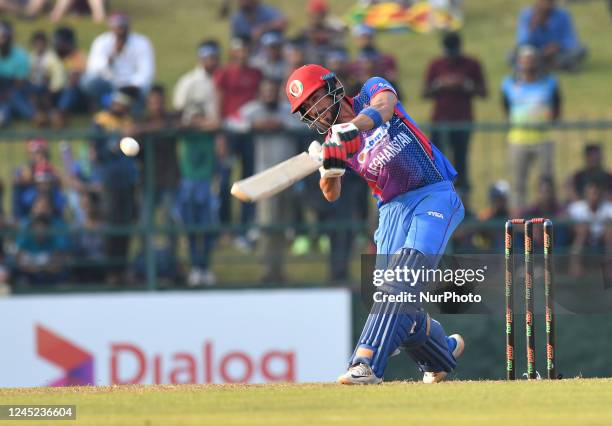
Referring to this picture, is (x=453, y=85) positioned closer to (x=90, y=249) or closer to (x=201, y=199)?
(x=201, y=199)

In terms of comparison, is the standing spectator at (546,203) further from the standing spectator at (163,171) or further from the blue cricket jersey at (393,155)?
the blue cricket jersey at (393,155)

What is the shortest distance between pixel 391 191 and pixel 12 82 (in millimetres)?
13171

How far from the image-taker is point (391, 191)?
9.91m

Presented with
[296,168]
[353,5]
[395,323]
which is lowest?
[395,323]

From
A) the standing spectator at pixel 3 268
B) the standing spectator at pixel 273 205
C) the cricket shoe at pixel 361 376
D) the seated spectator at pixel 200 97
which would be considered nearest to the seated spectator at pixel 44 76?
the seated spectator at pixel 200 97

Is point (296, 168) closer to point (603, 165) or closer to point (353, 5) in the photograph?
point (603, 165)

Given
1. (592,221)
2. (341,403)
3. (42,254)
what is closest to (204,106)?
(42,254)

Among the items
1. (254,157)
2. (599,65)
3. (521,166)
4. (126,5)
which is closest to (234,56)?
(254,157)

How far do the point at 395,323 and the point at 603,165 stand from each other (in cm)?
740

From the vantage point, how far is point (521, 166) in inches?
648

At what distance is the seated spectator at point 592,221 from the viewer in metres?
15.7

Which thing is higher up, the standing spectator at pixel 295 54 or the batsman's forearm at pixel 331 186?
the standing spectator at pixel 295 54

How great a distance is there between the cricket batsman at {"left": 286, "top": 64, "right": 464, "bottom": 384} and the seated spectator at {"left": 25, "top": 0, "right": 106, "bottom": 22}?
1972cm

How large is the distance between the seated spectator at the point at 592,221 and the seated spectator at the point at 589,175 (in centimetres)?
5
